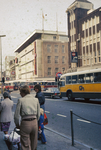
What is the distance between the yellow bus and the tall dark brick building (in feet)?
52.9

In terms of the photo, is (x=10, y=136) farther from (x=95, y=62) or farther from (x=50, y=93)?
(x=95, y=62)

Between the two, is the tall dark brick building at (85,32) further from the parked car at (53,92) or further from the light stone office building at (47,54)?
the light stone office building at (47,54)

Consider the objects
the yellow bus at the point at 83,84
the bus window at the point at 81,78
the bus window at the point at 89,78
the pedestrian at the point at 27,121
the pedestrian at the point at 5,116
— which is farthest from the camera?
the bus window at the point at 81,78

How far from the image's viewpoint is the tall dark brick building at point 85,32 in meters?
41.0

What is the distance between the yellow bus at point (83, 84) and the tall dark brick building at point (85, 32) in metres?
16.1

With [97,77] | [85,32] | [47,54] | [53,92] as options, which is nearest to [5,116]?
[97,77]

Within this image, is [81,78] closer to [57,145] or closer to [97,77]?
[97,77]

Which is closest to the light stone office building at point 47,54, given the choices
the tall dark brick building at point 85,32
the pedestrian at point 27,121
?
the tall dark brick building at point 85,32

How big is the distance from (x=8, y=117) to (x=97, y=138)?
2.88m

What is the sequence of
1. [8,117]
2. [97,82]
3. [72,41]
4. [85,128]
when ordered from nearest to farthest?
1. [8,117]
2. [85,128]
3. [97,82]
4. [72,41]

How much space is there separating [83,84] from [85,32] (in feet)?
90.6

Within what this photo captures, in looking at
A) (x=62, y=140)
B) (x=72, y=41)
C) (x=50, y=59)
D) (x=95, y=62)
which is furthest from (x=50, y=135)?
(x=50, y=59)

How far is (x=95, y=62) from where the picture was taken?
136 feet

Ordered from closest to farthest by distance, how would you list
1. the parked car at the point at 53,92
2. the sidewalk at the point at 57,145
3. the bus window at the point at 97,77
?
1. the sidewalk at the point at 57,145
2. the bus window at the point at 97,77
3. the parked car at the point at 53,92
